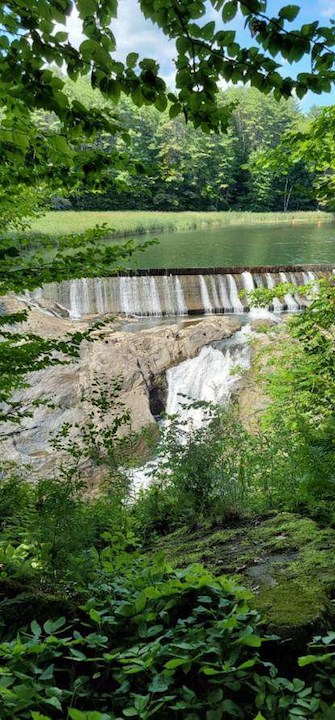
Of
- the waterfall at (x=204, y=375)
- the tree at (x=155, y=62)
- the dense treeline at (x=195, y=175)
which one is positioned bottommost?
the waterfall at (x=204, y=375)

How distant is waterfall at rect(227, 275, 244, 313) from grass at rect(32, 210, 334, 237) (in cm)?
1015

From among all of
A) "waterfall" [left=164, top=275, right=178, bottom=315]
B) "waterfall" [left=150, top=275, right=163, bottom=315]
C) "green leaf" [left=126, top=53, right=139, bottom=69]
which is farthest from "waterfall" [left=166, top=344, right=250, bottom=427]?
"green leaf" [left=126, top=53, right=139, bottom=69]

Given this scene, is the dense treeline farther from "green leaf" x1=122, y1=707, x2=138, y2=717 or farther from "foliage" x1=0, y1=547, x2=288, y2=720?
"green leaf" x1=122, y1=707, x2=138, y2=717

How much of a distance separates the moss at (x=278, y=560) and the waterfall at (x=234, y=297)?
535 inches

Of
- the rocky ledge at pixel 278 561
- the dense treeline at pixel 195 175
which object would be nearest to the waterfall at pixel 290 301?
the rocky ledge at pixel 278 561

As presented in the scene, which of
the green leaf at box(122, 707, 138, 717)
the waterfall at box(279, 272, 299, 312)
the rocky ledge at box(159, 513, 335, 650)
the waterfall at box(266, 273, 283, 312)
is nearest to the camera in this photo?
the green leaf at box(122, 707, 138, 717)

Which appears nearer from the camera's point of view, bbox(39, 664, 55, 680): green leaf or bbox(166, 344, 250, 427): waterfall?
bbox(39, 664, 55, 680): green leaf

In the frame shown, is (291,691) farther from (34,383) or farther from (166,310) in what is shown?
(166,310)

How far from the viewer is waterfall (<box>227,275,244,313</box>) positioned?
17.5 metres

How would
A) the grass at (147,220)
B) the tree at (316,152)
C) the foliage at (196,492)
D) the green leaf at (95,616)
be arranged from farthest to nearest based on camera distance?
the grass at (147,220) → the tree at (316,152) → the foliage at (196,492) → the green leaf at (95,616)

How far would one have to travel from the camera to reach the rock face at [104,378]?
31.1ft

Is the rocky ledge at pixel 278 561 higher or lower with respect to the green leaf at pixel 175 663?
lower

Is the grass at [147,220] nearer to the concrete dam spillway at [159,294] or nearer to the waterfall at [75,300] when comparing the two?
the waterfall at [75,300]

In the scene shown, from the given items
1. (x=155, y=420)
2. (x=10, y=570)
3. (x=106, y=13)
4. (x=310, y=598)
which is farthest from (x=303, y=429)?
(x=155, y=420)
